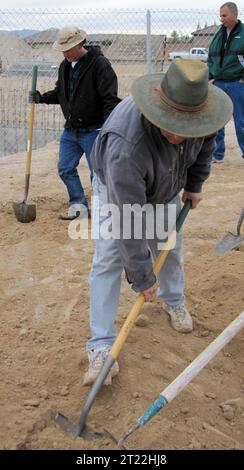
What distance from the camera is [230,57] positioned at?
6.50m

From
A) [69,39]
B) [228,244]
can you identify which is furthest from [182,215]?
[69,39]

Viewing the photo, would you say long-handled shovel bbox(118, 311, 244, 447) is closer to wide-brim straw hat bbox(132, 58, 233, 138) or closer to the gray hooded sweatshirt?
the gray hooded sweatshirt

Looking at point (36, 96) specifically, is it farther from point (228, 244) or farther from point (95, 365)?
point (95, 365)

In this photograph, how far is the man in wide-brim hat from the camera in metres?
1.99

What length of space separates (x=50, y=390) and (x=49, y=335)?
0.53 metres

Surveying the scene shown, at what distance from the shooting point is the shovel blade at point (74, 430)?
2291 mm

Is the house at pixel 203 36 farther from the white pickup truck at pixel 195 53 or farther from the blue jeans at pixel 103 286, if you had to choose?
the blue jeans at pixel 103 286

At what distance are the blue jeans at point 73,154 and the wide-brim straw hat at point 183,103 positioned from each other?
2.70 meters

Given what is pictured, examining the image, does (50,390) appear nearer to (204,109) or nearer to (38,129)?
(204,109)

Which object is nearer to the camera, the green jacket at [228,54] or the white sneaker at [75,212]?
the white sneaker at [75,212]

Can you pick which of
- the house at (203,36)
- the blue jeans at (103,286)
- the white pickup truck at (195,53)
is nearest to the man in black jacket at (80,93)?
the blue jeans at (103,286)

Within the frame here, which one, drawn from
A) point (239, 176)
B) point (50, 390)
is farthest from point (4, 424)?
point (239, 176)
